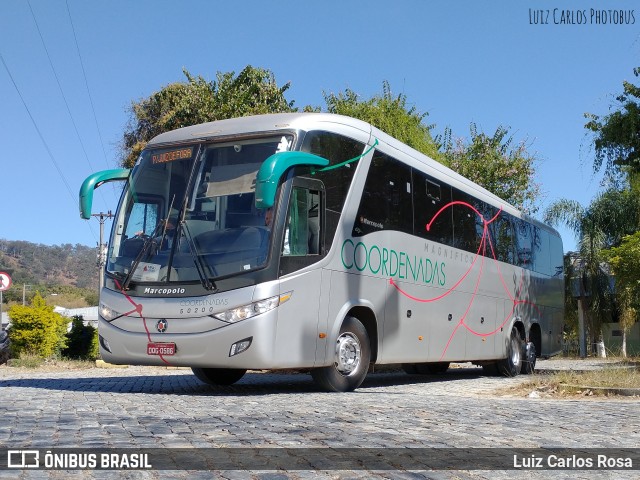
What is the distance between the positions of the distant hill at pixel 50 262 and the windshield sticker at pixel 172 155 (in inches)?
4294

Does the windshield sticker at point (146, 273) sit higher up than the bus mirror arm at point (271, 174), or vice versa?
the bus mirror arm at point (271, 174)

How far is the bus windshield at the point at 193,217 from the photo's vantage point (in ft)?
34.5

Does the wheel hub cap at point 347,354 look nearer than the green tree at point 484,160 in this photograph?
Yes

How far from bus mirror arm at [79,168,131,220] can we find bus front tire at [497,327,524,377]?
10148mm

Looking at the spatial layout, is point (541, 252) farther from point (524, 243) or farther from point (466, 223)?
point (466, 223)

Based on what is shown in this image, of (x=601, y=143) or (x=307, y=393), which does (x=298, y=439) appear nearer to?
(x=307, y=393)

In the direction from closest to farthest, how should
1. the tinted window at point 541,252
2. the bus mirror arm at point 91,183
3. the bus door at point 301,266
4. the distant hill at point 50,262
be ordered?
the bus door at point 301,266, the bus mirror arm at point 91,183, the tinted window at point 541,252, the distant hill at point 50,262

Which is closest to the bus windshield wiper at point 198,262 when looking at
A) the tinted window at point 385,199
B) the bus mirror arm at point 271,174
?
the bus mirror arm at point 271,174

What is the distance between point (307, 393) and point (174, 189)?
331cm

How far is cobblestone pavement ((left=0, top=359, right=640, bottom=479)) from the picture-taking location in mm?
5984

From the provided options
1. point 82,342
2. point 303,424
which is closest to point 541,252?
point 82,342

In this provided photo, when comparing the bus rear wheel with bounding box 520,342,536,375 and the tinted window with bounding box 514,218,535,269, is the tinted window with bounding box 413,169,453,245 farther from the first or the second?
the bus rear wheel with bounding box 520,342,536,375

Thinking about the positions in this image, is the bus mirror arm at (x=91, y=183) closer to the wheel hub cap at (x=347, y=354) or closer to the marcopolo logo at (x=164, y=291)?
the marcopolo logo at (x=164, y=291)

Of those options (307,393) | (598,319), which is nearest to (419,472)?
(307,393)
